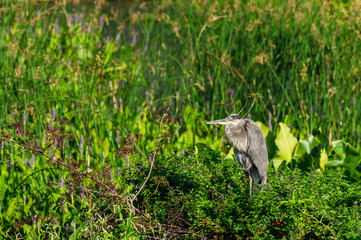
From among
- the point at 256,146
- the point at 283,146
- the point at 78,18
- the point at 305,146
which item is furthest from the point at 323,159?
the point at 78,18

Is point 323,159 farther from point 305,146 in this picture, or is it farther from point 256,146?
point 256,146

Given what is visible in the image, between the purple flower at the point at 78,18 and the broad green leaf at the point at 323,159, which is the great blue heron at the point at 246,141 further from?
the purple flower at the point at 78,18

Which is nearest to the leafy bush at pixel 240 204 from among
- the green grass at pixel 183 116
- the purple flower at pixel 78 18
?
the green grass at pixel 183 116

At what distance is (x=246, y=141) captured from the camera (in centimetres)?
247

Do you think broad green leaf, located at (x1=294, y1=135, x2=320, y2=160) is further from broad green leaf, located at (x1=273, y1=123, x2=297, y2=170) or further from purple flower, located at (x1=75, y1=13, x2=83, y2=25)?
purple flower, located at (x1=75, y1=13, x2=83, y2=25)

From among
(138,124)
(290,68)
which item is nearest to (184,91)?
(138,124)

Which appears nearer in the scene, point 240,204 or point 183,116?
point 240,204

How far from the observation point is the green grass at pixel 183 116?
8.39 feet

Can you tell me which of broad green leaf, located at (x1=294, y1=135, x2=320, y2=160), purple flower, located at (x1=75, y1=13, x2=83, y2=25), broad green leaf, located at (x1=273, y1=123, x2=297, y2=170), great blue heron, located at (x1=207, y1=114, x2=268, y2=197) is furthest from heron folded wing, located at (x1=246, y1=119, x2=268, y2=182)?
purple flower, located at (x1=75, y1=13, x2=83, y2=25)

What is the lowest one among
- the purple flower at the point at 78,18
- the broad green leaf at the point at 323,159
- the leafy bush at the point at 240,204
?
the broad green leaf at the point at 323,159

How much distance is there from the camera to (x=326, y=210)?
2.40 metres

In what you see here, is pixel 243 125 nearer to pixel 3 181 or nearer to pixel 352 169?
pixel 352 169

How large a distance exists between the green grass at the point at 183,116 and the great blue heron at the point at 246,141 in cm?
14

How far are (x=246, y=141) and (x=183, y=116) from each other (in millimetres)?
1853
